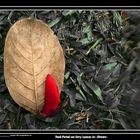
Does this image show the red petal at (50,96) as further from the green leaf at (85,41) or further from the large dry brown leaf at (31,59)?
the green leaf at (85,41)

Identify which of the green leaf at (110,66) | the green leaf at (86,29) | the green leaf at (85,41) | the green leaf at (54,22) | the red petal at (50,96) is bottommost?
the red petal at (50,96)

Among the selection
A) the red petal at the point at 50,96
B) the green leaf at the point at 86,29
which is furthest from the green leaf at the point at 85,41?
the red petal at the point at 50,96

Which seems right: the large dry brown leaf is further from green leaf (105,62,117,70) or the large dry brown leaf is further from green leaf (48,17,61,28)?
green leaf (105,62,117,70)

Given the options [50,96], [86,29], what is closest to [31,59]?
[50,96]

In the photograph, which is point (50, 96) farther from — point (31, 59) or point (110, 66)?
point (110, 66)

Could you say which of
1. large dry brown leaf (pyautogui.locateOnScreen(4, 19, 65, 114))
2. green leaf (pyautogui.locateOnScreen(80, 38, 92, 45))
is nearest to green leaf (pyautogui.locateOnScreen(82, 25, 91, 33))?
green leaf (pyautogui.locateOnScreen(80, 38, 92, 45))

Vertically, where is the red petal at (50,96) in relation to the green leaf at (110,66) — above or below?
below

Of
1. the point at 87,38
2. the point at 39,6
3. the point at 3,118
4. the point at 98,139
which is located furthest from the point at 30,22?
the point at 98,139
